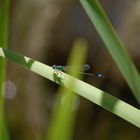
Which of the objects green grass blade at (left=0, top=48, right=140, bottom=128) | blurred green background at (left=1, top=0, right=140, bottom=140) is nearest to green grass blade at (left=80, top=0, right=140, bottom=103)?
green grass blade at (left=0, top=48, right=140, bottom=128)

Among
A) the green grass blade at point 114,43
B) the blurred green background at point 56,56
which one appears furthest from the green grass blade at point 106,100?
the blurred green background at point 56,56

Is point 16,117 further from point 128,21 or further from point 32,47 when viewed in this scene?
point 128,21

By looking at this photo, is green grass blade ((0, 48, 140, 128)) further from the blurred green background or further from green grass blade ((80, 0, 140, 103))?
the blurred green background

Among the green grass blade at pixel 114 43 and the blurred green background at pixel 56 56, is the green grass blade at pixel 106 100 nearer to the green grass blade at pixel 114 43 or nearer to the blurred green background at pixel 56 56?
the green grass blade at pixel 114 43

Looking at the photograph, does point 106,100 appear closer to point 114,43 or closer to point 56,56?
point 114,43

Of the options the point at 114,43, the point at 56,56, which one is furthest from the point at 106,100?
the point at 56,56

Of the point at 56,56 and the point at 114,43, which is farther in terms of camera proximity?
the point at 56,56

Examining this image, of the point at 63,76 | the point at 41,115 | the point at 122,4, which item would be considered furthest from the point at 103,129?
the point at 63,76
